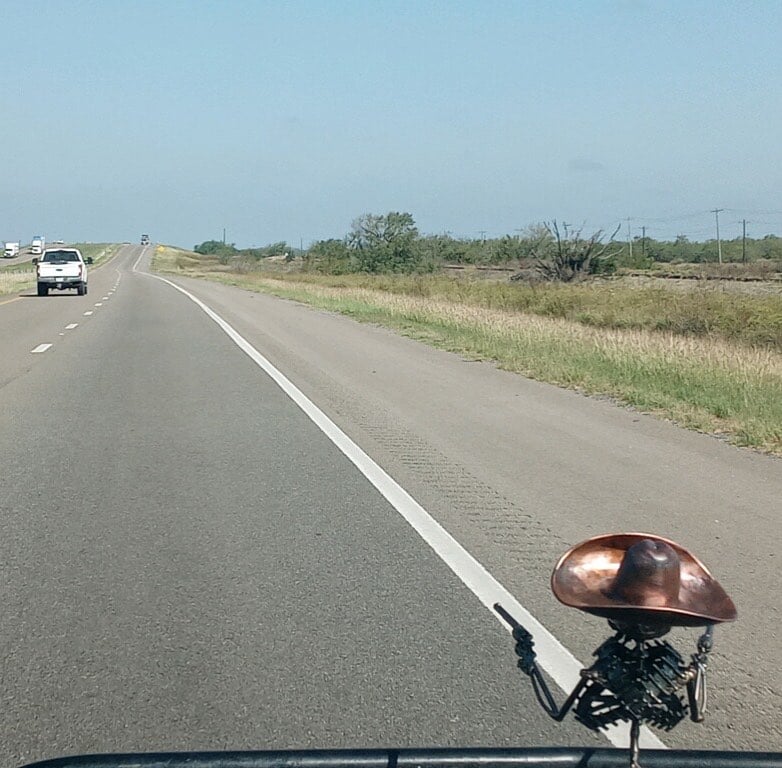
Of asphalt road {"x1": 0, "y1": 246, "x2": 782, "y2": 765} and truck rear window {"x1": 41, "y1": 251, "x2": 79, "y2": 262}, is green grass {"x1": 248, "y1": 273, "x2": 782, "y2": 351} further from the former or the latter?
truck rear window {"x1": 41, "y1": 251, "x2": 79, "y2": 262}

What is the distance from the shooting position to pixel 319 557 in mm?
Result: 6918

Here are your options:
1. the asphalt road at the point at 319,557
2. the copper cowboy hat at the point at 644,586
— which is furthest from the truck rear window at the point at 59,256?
the copper cowboy hat at the point at 644,586

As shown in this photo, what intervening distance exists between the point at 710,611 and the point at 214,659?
3.37 meters

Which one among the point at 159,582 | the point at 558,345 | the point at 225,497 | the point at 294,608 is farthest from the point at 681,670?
the point at 558,345

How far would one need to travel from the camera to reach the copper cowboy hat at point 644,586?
208 centimetres

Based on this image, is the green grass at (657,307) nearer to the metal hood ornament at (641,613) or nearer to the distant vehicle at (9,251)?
the metal hood ornament at (641,613)

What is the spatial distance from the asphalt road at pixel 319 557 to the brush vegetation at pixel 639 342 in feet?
2.94

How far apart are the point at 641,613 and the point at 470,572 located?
178 inches

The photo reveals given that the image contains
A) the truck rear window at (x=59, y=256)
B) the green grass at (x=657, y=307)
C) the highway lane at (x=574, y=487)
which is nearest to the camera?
the highway lane at (x=574, y=487)

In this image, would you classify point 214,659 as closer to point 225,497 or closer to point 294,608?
point 294,608

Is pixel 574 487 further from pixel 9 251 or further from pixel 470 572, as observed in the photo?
pixel 9 251

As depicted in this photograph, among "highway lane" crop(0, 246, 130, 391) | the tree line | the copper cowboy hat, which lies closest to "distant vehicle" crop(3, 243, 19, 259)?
the tree line

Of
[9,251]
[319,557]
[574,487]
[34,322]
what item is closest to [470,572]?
[319,557]

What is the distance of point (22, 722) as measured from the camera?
14.4ft
